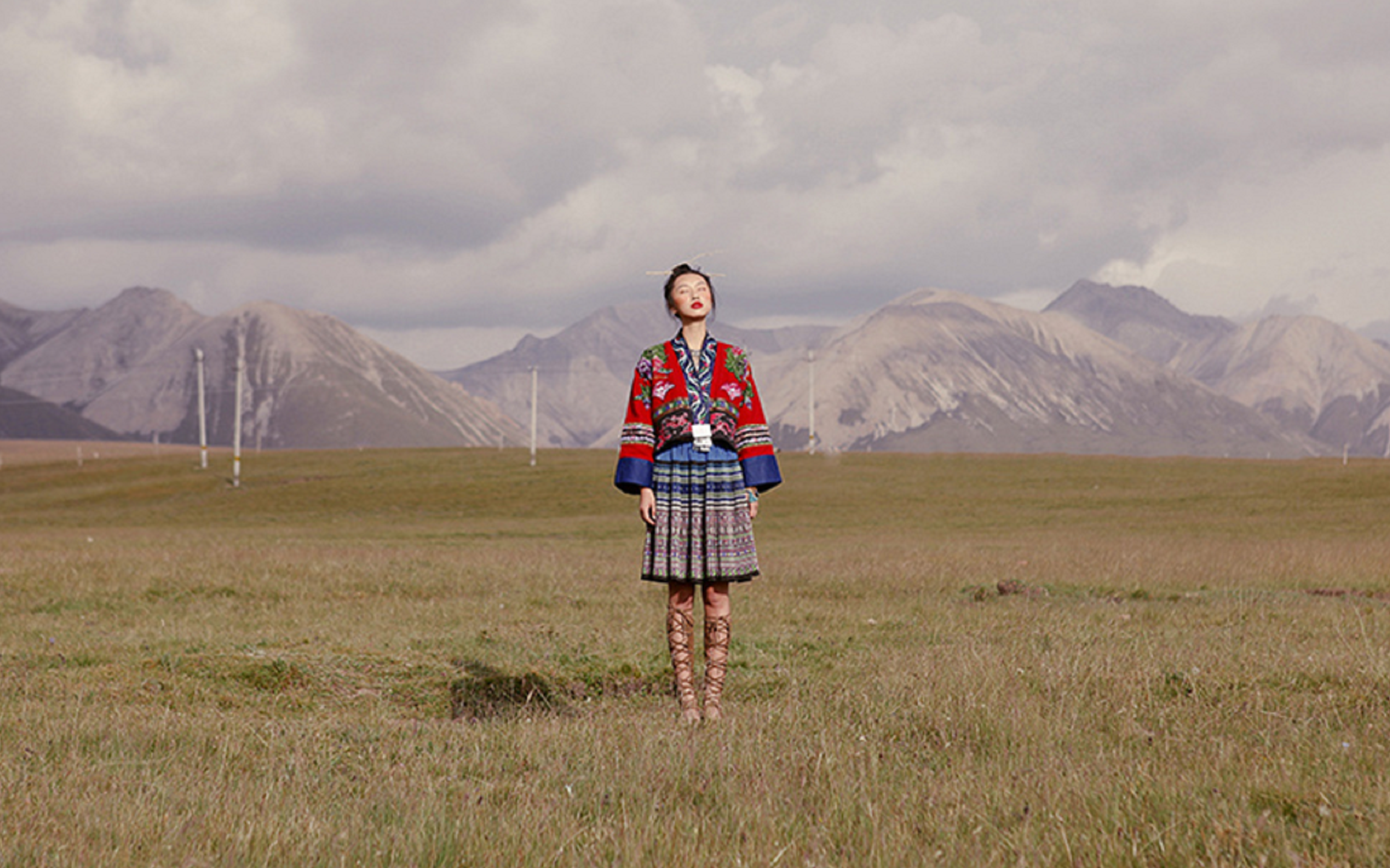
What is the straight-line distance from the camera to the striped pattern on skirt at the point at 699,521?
8453 mm

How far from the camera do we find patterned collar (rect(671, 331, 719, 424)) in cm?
856

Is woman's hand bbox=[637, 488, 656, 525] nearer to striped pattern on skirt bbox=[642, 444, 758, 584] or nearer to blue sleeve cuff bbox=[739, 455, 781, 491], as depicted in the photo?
striped pattern on skirt bbox=[642, 444, 758, 584]

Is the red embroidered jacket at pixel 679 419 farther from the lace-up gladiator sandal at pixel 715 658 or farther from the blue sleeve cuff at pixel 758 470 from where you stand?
the lace-up gladiator sandal at pixel 715 658

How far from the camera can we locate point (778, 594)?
1850 centimetres

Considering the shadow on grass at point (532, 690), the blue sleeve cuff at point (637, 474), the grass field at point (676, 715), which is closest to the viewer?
the grass field at point (676, 715)

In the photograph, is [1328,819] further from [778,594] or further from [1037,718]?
[778,594]

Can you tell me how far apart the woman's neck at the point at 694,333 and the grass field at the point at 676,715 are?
2937mm

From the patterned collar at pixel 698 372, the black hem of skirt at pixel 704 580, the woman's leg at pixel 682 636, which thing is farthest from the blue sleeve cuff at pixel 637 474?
the woman's leg at pixel 682 636

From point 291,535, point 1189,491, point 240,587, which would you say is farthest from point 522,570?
point 1189,491

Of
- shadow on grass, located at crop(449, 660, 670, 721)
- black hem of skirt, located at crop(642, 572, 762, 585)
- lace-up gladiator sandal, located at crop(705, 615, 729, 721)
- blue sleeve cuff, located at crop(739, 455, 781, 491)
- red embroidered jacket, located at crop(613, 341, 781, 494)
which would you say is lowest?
shadow on grass, located at crop(449, 660, 670, 721)

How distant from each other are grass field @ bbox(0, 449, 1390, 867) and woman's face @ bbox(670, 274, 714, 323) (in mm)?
3182

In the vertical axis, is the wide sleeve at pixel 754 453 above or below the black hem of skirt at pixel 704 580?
above

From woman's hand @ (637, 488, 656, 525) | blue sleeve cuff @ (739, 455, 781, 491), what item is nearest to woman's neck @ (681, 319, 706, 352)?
blue sleeve cuff @ (739, 455, 781, 491)

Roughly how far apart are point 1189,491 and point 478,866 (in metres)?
61.1
